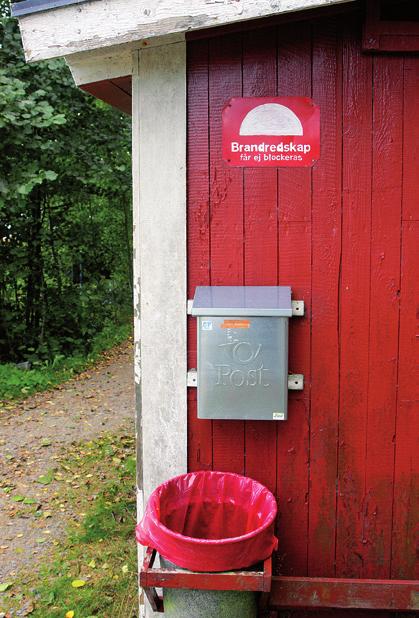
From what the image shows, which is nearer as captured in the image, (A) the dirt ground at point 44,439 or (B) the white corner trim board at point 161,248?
(B) the white corner trim board at point 161,248

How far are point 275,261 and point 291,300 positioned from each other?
198 millimetres

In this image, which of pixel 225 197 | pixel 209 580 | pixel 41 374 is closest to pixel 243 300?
pixel 225 197

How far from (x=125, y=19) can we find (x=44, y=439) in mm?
5027

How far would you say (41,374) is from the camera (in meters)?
8.44

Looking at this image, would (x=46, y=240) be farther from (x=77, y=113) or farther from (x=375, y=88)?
(x=375, y=88)

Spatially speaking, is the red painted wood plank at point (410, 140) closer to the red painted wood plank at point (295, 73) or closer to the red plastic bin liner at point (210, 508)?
the red painted wood plank at point (295, 73)

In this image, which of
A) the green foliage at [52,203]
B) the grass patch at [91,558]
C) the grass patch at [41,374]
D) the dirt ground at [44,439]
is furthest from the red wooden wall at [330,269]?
the grass patch at [41,374]

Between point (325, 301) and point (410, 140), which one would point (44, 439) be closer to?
point (325, 301)

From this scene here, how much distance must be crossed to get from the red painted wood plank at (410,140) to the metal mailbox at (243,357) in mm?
708

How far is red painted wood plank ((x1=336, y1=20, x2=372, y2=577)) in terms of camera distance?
8.68 feet

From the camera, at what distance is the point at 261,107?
2.68m

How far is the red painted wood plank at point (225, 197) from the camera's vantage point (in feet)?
8.79

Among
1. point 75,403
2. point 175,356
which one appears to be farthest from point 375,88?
point 75,403

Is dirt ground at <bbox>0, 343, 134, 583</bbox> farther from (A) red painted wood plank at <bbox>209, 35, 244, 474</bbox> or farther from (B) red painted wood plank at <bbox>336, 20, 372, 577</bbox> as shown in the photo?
(B) red painted wood plank at <bbox>336, 20, 372, 577</bbox>
